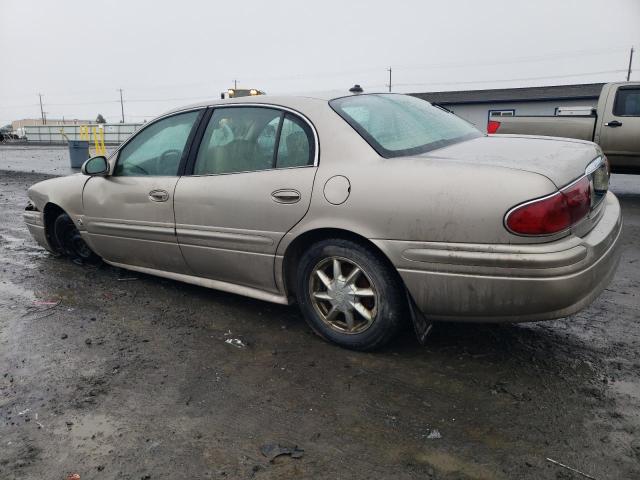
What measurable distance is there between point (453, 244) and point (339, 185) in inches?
29.6

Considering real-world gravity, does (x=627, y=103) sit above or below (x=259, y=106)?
above

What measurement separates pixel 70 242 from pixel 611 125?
27.6 feet

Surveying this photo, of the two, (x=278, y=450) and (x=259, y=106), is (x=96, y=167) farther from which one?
(x=278, y=450)

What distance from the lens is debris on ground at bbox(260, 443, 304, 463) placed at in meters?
2.27

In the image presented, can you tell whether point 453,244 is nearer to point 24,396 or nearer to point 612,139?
point 24,396

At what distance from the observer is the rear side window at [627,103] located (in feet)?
28.6

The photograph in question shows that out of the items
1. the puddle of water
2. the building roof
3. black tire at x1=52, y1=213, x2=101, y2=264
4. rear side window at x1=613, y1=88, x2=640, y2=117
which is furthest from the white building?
the puddle of water

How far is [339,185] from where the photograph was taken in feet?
9.95

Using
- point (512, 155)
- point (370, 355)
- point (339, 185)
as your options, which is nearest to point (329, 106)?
point (339, 185)

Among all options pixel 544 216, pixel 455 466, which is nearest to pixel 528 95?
pixel 544 216

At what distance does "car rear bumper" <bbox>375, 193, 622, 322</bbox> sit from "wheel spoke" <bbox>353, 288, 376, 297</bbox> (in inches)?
10.6

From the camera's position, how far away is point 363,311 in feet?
10.2

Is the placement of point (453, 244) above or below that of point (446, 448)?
above

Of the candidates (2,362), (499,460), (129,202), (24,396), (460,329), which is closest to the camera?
(499,460)
